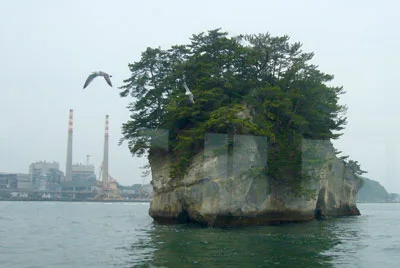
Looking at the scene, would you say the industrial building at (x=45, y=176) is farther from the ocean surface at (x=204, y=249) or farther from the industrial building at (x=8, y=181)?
the ocean surface at (x=204, y=249)

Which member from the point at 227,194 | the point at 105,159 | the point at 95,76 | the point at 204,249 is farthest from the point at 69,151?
the point at 204,249

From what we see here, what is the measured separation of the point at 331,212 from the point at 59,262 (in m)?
31.7

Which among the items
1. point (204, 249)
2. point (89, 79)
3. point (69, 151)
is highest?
point (69, 151)

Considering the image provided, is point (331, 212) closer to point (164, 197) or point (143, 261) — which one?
point (164, 197)

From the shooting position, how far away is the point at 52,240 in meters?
23.5

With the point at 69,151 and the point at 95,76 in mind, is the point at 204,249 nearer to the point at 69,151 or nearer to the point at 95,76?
the point at 95,76

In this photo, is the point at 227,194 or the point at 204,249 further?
the point at 227,194

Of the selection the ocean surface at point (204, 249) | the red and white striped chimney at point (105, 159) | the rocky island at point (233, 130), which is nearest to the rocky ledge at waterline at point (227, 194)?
the rocky island at point (233, 130)

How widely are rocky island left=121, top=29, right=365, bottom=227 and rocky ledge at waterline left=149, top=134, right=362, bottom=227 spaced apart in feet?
0.20

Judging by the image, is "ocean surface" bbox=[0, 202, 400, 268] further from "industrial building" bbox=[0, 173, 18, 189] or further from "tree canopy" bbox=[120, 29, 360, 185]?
"industrial building" bbox=[0, 173, 18, 189]

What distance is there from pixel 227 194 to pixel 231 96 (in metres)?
7.91

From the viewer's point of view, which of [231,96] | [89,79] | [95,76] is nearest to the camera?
[89,79]

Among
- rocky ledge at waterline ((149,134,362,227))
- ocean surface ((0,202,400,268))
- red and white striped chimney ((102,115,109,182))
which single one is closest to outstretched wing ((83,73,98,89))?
ocean surface ((0,202,400,268))

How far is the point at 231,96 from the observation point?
34.5 m
